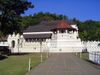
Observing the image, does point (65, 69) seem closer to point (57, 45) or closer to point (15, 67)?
point (15, 67)

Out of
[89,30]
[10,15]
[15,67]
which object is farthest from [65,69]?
[89,30]

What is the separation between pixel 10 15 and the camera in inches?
2502

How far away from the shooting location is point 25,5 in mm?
67312

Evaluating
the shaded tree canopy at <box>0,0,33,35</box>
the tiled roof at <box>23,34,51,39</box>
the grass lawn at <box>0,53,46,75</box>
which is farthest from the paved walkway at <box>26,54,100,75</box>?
the tiled roof at <box>23,34,51,39</box>

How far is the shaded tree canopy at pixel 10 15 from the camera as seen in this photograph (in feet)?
208

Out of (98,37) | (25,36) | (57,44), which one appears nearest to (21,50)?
(57,44)

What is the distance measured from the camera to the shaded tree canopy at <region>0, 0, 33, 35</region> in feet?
208

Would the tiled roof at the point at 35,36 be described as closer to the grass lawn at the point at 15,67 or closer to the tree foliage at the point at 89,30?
the tree foliage at the point at 89,30

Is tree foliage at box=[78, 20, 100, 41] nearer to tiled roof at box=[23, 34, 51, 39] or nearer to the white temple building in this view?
tiled roof at box=[23, 34, 51, 39]

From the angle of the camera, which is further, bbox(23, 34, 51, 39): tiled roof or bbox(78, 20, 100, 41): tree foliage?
bbox(78, 20, 100, 41): tree foliage

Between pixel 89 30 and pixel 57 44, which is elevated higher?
pixel 89 30

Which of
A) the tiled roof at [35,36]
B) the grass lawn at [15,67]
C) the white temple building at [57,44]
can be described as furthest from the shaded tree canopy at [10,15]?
the tiled roof at [35,36]

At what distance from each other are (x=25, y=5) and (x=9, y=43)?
Result: 39.8m

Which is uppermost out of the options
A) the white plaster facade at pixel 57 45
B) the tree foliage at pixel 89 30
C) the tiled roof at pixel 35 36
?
the tree foliage at pixel 89 30
